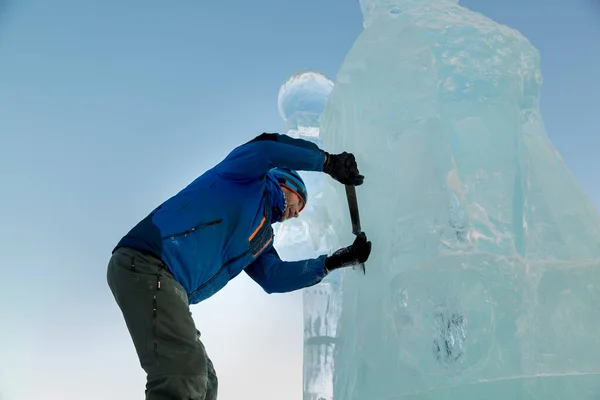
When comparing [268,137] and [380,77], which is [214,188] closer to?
[268,137]

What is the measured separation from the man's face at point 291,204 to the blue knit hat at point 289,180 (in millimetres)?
19

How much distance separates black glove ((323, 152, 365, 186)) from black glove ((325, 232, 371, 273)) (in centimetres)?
32

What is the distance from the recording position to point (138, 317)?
1.87m

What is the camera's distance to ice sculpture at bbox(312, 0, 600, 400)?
6.75 feet

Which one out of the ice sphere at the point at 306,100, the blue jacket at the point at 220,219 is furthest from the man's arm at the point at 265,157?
the ice sphere at the point at 306,100

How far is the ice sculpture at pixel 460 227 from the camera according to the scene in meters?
2.06

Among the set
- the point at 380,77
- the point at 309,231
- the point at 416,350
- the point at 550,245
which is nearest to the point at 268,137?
the point at 380,77

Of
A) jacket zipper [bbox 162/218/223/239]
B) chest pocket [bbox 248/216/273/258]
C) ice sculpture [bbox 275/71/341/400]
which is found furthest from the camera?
ice sculpture [bbox 275/71/341/400]

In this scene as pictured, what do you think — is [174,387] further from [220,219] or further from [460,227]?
[460,227]

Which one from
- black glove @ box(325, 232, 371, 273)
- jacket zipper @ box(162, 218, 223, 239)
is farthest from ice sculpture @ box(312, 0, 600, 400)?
jacket zipper @ box(162, 218, 223, 239)

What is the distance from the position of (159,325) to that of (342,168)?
110cm

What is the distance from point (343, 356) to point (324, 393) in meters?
0.61

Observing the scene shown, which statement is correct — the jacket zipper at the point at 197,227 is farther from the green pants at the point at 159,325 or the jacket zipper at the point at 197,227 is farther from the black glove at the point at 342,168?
the black glove at the point at 342,168

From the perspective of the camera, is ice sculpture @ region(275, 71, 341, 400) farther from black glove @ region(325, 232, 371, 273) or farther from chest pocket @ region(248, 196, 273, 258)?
chest pocket @ region(248, 196, 273, 258)
